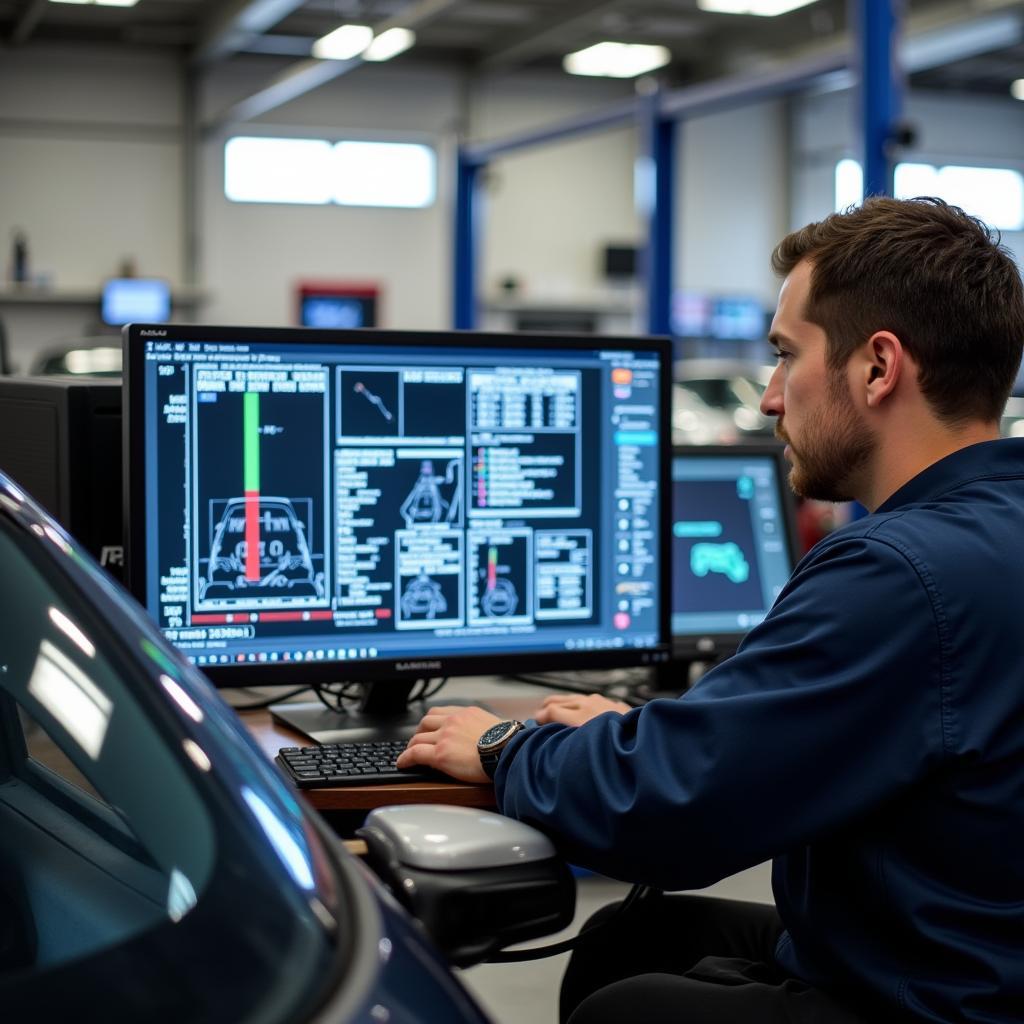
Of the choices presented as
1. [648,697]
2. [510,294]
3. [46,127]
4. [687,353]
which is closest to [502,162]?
[510,294]

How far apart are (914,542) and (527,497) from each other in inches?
28.9

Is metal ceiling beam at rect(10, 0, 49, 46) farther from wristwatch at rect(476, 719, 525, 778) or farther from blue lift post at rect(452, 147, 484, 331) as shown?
wristwatch at rect(476, 719, 525, 778)

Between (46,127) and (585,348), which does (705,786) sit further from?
(46,127)

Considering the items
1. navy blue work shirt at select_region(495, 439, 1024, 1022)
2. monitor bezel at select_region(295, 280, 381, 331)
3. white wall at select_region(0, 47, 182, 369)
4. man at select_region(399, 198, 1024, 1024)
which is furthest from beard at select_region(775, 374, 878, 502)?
monitor bezel at select_region(295, 280, 381, 331)

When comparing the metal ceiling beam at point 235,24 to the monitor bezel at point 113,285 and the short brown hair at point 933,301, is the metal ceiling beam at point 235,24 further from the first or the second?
the short brown hair at point 933,301

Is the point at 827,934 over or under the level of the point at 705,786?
under

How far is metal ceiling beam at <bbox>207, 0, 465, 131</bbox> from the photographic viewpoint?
8.75 metres

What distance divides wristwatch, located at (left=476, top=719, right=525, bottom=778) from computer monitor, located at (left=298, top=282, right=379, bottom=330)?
42.0ft

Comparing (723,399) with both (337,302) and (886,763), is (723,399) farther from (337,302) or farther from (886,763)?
(886,763)

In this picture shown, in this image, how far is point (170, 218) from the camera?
14031 mm

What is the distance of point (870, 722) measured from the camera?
1.16 m

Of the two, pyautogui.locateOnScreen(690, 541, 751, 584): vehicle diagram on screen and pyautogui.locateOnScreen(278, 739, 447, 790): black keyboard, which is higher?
pyautogui.locateOnScreen(690, 541, 751, 584): vehicle diagram on screen

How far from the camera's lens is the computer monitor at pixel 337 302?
14.1m

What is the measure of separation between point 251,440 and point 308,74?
9.96m
